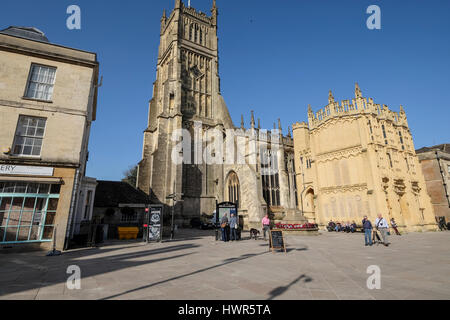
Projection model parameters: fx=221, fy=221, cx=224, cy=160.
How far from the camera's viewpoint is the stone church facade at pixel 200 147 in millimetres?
27484

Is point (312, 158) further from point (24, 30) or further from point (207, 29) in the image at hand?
point (207, 29)

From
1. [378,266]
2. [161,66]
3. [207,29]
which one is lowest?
[378,266]

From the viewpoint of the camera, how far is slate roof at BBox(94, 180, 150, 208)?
19375 mm

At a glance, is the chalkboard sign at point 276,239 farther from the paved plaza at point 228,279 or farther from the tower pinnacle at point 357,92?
the tower pinnacle at point 357,92

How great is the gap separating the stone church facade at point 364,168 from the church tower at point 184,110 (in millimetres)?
12965

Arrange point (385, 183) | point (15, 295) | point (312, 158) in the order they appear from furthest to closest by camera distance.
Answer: point (312, 158)
point (385, 183)
point (15, 295)

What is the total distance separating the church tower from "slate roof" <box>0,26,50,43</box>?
51.2ft

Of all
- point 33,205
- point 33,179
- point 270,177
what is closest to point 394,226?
point 270,177

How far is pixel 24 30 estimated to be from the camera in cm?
1382

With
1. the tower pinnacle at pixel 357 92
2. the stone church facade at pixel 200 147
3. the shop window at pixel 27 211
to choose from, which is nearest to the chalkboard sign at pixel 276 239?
the shop window at pixel 27 211

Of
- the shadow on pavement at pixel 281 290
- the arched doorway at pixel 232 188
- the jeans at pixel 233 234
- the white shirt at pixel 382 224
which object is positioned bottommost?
the shadow on pavement at pixel 281 290

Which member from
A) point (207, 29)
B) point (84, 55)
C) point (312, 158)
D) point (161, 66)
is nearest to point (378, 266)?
point (84, 55)

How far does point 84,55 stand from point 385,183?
2604 cm

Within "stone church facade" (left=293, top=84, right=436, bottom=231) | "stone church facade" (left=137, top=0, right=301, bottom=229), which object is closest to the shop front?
"stone church facade" (left=137, top=0, right=301, bottom=229)
